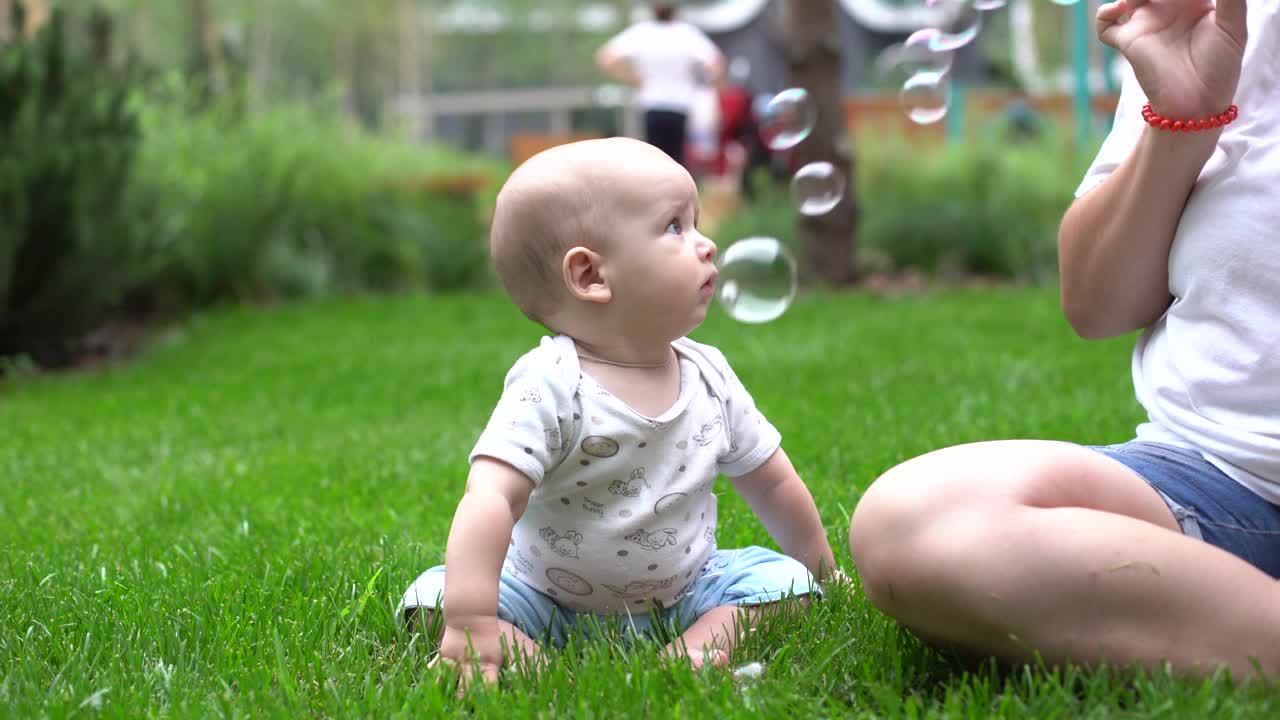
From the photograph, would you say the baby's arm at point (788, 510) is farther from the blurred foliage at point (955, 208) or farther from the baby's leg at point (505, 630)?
the blurred foliage at point (955, 208)

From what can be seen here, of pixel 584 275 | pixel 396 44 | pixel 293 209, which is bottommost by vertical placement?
pixel 396 44

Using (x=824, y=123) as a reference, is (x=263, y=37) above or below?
below

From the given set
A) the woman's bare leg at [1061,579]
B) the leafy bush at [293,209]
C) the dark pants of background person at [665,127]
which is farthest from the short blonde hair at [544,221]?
the dark pants of background person at [665,127]

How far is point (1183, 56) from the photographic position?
5.21ft

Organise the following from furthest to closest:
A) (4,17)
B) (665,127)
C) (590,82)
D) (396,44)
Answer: (590,82) < (396,44) < (4,17) < (665,127)

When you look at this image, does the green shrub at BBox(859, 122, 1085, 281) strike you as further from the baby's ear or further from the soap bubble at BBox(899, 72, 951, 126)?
the baby's ear

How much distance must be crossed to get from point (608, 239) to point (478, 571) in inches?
18.2

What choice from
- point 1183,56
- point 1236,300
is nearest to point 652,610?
point 1236,300

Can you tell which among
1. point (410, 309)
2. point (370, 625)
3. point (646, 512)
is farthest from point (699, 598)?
point (410, 309)

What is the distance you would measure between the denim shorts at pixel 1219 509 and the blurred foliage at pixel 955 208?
6.76 m

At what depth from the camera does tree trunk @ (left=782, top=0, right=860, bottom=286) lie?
314 inches

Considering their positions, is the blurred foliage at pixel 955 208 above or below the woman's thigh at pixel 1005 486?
below

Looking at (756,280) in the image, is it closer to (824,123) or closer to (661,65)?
(824,123)

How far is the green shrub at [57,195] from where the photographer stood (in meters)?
5.75
